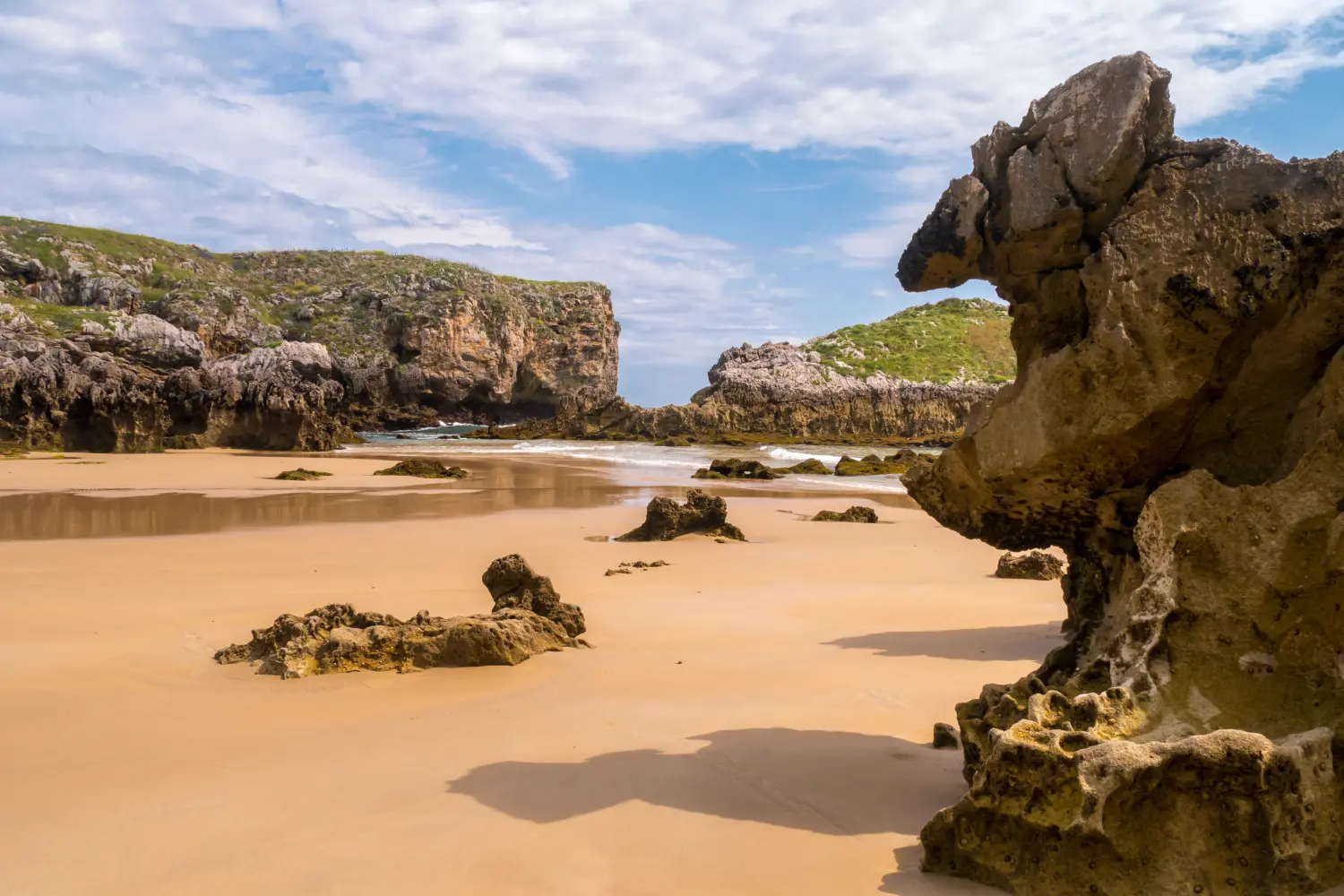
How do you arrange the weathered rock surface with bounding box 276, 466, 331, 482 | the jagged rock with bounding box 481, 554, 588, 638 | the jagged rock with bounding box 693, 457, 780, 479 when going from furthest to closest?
the jagged rock with bounding box 693, 457, 780, 479 → the weathered rock surface with bounding box 276, 466, 331, 482 → the jagged rock with bounding box 481, 554, 588, 638

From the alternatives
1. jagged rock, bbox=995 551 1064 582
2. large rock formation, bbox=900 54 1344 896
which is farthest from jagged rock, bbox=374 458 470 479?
large rock formation, bbox=900 54 1344 896

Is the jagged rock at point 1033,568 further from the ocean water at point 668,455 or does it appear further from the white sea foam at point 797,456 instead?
the white sea foam at point 797,456

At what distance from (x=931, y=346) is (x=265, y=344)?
48260 mm

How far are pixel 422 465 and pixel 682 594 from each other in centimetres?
1648

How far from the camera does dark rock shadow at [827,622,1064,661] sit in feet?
18.8

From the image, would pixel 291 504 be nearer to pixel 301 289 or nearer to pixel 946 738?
pixel 946 738

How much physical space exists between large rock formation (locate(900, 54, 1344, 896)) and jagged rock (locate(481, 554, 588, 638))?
293 cm

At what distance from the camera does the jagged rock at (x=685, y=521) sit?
11578mm

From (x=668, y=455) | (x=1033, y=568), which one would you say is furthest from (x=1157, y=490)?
(x=668, y=455)

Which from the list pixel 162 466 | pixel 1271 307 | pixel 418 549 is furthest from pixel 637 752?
pixel 162 466

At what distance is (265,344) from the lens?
69438 mm

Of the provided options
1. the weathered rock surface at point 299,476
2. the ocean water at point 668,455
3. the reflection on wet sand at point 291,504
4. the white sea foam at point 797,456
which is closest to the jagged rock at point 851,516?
the reflection on wet sand at point 291,504

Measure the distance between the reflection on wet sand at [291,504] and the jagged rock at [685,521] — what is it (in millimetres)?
3930

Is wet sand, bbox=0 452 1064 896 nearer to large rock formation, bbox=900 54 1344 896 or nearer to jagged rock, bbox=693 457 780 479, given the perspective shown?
large rock formation, bbox=900 54 1344 896
